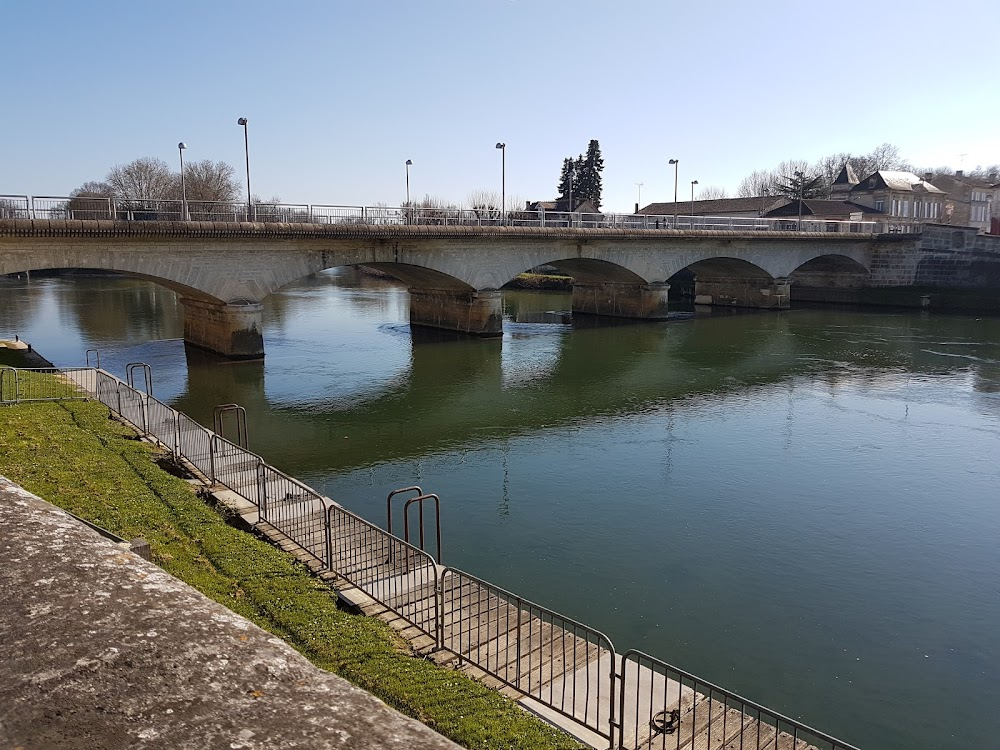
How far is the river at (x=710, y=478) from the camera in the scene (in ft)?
29.4

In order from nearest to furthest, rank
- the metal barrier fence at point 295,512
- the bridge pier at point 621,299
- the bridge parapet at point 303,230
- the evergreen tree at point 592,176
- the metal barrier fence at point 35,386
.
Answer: the metal barrier fence at point 295,512 → the metal barrier fence at point 35,386 → the bridge parapet at point 303,230 → the bridge pier at point 621,299 → the evergreen tree at point 592,176

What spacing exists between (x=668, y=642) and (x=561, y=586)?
1.85 meters

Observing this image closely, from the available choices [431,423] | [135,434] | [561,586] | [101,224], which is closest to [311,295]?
[101,224]

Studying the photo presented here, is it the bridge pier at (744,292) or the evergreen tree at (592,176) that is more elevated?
the evergreen tree at (592,176)

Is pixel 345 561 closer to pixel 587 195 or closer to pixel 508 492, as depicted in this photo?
pixel 508 492

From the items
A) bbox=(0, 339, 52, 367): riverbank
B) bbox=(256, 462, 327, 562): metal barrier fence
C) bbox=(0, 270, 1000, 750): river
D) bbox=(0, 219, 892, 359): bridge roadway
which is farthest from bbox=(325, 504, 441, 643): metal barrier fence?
bbox=(0, 339, 52, 367): riverbank

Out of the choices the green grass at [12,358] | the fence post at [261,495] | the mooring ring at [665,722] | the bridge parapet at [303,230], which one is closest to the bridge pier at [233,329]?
the bridge parapet at [303,230]

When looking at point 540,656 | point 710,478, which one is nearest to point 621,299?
point 710,478

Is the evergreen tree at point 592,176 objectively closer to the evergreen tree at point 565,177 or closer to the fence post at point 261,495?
the evergreen tree at point 565,177

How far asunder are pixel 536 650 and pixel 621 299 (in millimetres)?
38228

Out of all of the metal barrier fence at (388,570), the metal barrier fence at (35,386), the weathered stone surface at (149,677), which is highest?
the weathered stone surface at (149,677)

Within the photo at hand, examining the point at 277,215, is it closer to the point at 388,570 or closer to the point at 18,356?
the point at 18,356

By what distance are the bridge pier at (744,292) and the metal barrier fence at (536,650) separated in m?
42.8

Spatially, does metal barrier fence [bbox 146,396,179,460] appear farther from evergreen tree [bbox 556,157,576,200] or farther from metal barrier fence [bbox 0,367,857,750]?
evergreen tree [bbox 556,157,576,200]
